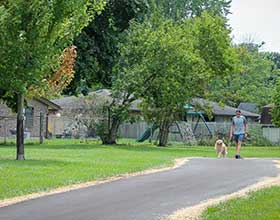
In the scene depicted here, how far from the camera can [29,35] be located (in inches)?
813

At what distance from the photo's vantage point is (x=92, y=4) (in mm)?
23047

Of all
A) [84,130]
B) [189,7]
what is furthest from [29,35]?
[189,7]

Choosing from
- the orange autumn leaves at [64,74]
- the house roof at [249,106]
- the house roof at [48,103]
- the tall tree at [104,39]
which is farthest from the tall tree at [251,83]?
the orange autumn leaves at [64,74]

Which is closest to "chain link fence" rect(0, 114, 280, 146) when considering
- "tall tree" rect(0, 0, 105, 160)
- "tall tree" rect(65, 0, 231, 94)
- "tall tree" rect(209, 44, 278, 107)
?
"tall tree" rect(65, 0, 231, 94)

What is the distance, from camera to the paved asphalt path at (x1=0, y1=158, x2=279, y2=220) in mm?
10844

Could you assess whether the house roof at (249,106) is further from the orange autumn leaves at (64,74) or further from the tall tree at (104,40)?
the orange autumn leaves at (64,74)

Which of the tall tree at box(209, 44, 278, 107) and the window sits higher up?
the tall tree at box(209, 44, 278, 107)

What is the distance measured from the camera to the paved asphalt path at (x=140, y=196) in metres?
10.8

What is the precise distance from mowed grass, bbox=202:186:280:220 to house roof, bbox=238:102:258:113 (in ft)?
224

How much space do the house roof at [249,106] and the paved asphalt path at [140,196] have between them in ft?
203

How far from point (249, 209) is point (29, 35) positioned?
11.7 m

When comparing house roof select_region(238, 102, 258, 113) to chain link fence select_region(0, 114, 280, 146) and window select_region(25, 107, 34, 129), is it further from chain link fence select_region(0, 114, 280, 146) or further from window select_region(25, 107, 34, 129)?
window select_region(25, 107, 34, 129)

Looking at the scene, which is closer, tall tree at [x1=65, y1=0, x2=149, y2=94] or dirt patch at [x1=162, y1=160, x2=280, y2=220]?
dirt patch at [x1=162, y1=160, x2=280, y2=220]

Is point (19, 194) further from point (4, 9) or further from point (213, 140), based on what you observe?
point (213, 140)
